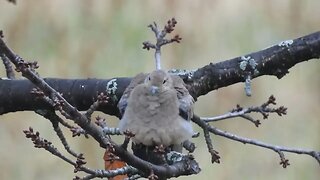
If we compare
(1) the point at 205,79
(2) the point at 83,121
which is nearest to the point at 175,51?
(1) the point at 205,79

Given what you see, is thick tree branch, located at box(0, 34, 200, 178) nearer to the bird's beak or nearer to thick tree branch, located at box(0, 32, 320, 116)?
the bird's beak

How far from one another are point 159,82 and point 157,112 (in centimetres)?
6

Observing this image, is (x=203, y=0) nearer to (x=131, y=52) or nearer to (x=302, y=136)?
(x=131, y=52)

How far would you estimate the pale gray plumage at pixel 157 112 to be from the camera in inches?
60.2

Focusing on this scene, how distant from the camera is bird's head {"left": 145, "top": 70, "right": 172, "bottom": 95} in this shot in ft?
5.15

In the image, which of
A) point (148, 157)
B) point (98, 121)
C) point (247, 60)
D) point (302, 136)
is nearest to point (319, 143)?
point (302, 136)

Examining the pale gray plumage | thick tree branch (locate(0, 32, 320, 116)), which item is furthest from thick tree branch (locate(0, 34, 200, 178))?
thick tree branch (locate(0, 32, 320, 116))

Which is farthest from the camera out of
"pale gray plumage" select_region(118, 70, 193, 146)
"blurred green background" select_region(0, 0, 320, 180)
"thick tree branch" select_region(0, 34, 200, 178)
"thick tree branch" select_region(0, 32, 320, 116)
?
"blurred green background" select_region(0, 0, 320, 180)

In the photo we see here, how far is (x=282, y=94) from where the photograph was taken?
119 inches

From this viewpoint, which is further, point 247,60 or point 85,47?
point 85,47

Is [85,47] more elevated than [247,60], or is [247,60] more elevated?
[85,47]

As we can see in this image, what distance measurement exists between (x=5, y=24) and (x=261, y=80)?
3.05 ft

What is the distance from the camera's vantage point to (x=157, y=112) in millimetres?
1560

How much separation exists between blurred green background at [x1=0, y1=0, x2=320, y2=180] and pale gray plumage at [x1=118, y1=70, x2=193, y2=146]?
4.41 feet
